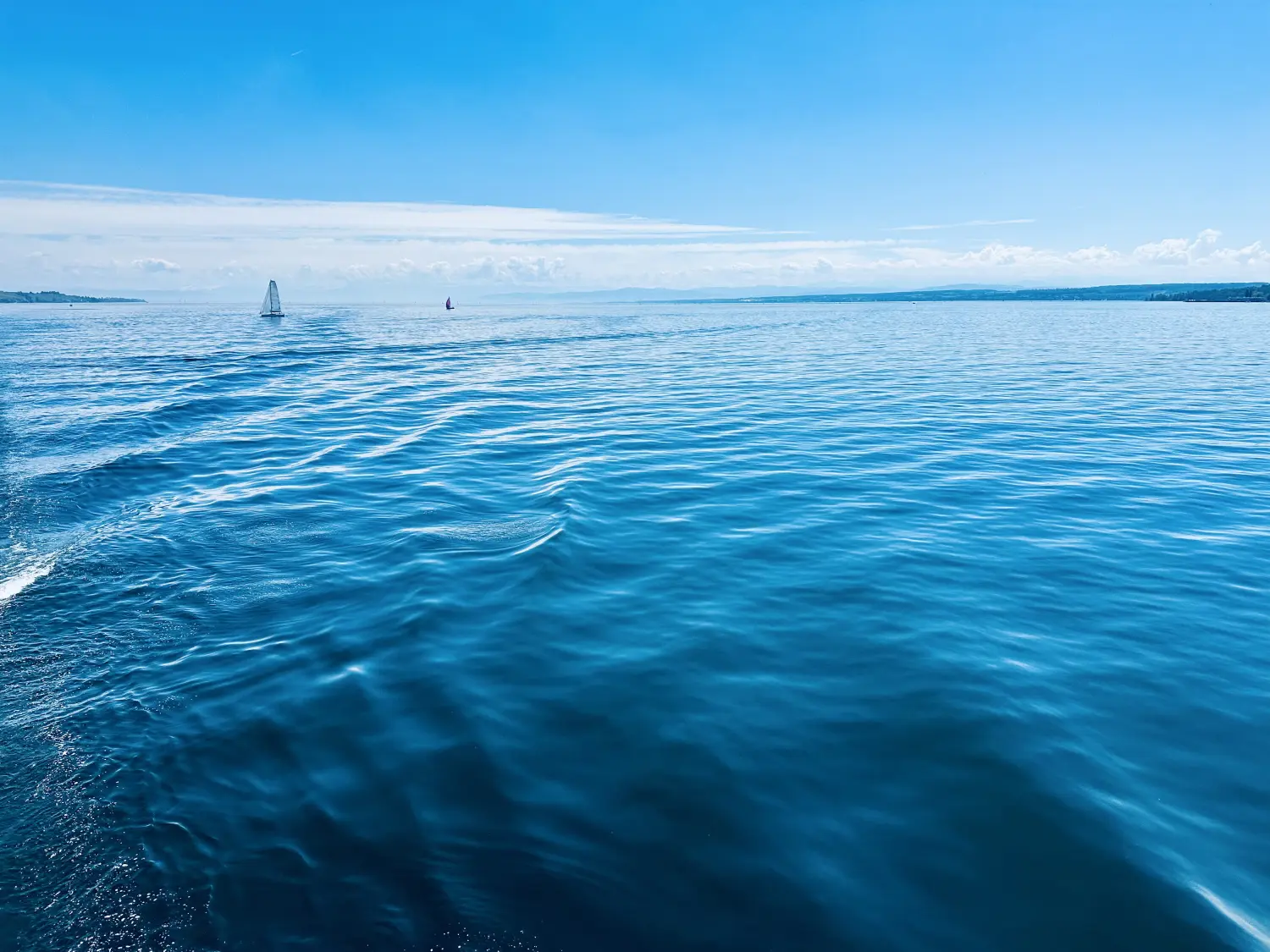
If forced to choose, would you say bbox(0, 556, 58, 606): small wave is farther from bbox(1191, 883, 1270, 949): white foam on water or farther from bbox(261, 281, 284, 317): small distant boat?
bbox(261, 281, 284, 317): small distant boat

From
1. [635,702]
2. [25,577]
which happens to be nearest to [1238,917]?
[635,702]

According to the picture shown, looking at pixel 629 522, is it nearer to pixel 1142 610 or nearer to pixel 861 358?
pixel 1142 610

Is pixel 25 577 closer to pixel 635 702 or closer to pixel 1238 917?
pixel 635 702

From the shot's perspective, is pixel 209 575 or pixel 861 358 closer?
pixel 209 575

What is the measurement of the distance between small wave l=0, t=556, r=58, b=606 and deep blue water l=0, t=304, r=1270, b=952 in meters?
0.08

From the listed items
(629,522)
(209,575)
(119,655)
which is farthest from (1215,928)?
(209,575)

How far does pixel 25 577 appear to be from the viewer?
32.8 ft

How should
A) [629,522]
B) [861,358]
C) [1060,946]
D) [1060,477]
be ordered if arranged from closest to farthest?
1. [1060,946]
2. [629,522]
3. [1060,477]
4. [861,358]

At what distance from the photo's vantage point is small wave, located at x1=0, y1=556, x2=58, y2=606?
9430 millimetres

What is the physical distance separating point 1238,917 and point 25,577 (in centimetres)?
1474

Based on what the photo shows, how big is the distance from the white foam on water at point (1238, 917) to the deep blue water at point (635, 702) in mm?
33

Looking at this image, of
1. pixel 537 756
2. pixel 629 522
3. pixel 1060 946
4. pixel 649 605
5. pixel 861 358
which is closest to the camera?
pixel 1060 946

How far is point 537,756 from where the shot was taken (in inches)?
253

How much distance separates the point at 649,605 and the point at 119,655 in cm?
674
